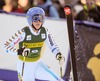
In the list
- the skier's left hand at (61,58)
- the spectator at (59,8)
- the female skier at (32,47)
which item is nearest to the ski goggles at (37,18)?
the female skier at (32,47)

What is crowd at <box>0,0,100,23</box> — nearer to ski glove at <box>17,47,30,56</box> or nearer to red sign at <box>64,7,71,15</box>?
red sign at <box>64,7,71,15</box>

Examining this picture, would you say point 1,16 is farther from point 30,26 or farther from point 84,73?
point 84,73

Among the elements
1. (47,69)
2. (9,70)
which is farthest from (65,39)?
(9,70)

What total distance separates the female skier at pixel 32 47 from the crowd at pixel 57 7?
63 mm

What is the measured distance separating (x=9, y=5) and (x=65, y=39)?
525 millimetres

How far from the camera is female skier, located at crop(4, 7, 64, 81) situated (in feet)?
9.88

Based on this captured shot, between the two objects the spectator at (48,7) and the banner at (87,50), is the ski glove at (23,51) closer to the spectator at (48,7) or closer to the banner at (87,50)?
the spectator at (48,7)

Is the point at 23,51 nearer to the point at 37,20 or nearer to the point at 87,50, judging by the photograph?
the point at 37,20

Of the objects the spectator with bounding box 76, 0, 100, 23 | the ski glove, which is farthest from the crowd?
the ski glove

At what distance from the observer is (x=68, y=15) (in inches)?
121

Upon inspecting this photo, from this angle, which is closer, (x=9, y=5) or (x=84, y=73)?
(x=9, y=5)

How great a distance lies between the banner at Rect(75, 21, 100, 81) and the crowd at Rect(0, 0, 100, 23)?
0.07 m

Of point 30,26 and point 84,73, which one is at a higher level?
point 30,26

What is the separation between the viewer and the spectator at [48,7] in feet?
10.2
